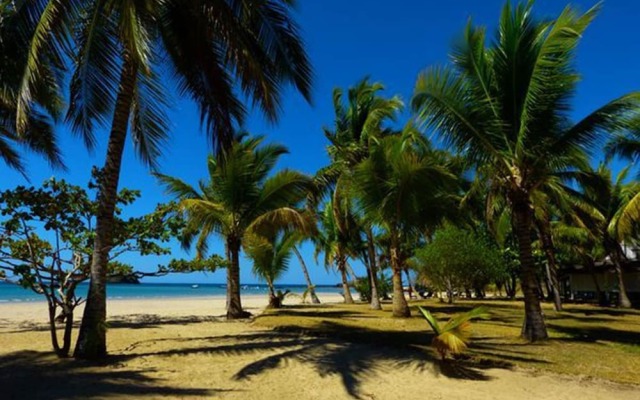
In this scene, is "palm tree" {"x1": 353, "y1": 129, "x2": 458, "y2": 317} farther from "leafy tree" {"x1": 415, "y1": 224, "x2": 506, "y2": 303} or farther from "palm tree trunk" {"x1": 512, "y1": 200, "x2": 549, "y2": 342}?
"leafy tree" {"x1": 415, "y1": 224, "x2": 506, "y2": 303}

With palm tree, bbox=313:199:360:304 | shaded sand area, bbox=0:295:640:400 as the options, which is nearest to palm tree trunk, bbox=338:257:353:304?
palm tree, bbox=313:199:360:304

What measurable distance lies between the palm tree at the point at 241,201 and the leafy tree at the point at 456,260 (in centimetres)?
866

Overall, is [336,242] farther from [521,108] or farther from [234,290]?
[521,108]

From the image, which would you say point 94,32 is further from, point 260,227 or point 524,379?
point 260,227

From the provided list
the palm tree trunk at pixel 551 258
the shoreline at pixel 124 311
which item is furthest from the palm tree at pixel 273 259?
the palm tree trunk at pixel 551 258

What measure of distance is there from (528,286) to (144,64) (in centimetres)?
837

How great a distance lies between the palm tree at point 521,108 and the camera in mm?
9336

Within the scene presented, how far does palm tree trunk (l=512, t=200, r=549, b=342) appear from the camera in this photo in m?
9.68

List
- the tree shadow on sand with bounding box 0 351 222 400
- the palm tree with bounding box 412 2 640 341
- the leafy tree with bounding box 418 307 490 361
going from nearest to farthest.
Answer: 1. the tree shadow on sand with bounding box 0 351 222 400
2. the leafy tree with bounding box 418 307 490 361
3. the palm tree with bounding box 412 2 640 341

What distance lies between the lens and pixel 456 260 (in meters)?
21.7

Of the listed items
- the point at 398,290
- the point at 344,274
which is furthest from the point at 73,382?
the point at 344,274

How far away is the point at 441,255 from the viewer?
21953 millimetres

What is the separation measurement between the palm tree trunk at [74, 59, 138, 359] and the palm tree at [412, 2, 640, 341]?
5.81 m

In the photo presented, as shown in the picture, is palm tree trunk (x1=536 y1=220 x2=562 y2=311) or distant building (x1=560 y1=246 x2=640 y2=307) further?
distant building (x1=560 y1=246 x2=640 y2=307)
